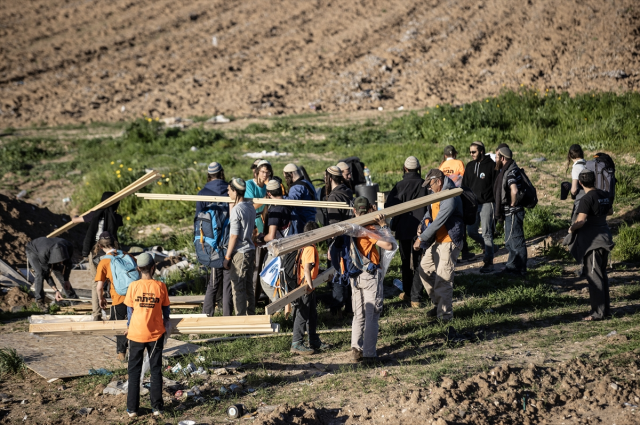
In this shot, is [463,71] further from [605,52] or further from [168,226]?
[168,226]

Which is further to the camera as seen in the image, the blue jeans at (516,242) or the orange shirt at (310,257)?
the blue jeans at (516,242)

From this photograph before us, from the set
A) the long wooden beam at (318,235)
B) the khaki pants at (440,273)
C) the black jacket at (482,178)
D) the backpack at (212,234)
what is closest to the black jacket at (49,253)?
the backpack at (212,234)

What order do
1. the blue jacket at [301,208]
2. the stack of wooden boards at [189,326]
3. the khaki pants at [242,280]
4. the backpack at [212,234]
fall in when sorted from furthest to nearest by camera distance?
the blue jacket at [301,208], the backpack at [212,234], the khaki pants at [242,280], the stack of wooden boards at [189,326]

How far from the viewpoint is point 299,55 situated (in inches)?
1028

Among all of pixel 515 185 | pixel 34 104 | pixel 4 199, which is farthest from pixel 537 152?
pixel 34 104

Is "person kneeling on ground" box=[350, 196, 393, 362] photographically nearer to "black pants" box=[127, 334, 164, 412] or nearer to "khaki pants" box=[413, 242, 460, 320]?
"khaki pants" box=[413, 242, 460, 320]

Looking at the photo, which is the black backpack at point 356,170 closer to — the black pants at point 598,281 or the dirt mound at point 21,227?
the black pants at point 598,281

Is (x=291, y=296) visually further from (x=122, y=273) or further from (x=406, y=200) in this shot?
(x=406, y=200)

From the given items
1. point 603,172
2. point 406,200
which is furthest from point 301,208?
point 603,172

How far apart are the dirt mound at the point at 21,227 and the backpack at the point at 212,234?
4.67m

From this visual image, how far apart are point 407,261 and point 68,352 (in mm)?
4375

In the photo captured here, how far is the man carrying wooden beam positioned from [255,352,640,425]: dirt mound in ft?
7.91

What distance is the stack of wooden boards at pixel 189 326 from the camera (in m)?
6.26

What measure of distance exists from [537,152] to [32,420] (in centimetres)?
1158
